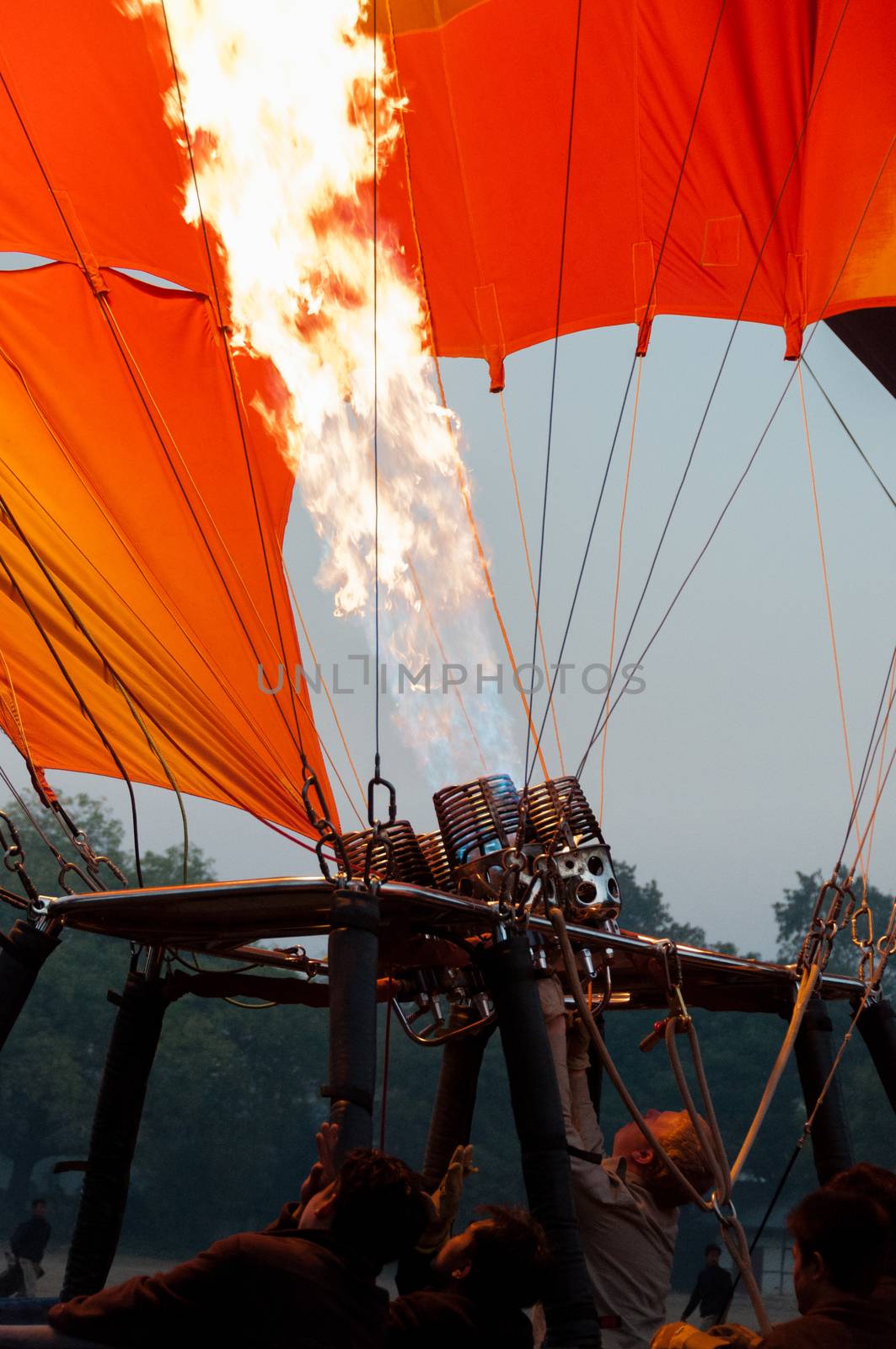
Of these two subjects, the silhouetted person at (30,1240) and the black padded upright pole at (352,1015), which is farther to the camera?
the silhouetted person at (30,1240)

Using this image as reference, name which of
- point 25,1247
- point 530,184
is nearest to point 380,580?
point 530,184

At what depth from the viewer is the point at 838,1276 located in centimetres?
201

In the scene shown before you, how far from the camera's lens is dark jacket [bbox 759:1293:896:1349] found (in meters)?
1.92

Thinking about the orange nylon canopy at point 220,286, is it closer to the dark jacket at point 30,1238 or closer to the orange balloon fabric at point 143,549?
the orange balloon fabric at point 143,549

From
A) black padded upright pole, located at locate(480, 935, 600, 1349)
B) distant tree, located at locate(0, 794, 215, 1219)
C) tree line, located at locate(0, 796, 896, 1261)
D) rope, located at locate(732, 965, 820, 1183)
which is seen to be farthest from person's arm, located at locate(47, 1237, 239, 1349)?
tree line, located at locate(0, 796, 896, 1261)

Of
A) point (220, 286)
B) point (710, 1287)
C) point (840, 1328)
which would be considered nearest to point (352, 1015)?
point (840, 1328)

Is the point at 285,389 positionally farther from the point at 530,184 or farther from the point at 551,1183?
the point at 551,1183

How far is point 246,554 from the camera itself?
6.30m

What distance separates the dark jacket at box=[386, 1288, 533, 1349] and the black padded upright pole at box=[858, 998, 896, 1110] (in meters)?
2.90

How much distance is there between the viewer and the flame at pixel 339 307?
5574 mm

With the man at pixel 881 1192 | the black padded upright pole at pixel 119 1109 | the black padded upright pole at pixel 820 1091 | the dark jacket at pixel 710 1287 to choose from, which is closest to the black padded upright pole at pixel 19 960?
the black padded upright pole at pixel 119 1109

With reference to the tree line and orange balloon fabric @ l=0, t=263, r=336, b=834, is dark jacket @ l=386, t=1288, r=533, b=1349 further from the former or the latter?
the tree line

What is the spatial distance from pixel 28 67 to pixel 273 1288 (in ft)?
16.2

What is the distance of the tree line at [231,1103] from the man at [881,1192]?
2582cm
